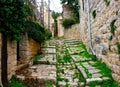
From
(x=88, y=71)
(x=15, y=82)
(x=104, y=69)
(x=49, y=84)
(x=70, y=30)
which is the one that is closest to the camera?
(x=15, y=82)

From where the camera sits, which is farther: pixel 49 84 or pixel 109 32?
pixel 109 32

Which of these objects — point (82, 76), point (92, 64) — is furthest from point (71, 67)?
point (82, 76)

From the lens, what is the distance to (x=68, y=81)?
5820 mm

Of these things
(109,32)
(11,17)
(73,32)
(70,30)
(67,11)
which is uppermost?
(67,11)

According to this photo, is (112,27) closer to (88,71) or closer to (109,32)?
(109,32)

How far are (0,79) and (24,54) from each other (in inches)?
113

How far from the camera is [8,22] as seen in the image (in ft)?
16.4

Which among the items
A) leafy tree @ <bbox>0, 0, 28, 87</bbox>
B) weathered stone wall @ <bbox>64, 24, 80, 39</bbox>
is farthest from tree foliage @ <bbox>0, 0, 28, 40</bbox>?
weathered stone wall @ <bbox>64, 24, 80, 39</bbox>

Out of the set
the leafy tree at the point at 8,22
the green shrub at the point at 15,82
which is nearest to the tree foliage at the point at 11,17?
the leafy tree at the point at 8,22

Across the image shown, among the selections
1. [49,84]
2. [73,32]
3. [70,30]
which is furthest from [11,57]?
[70,30]

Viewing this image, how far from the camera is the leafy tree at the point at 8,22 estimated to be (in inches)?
190

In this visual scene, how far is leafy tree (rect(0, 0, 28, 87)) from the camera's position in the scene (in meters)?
4.82

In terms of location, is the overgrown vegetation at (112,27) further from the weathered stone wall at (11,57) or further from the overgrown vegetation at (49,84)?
the weathered stone wall at (11,57)

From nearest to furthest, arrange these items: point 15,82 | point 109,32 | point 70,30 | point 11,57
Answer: point 15,82
point 11,57
point 109,32
point 70,30
